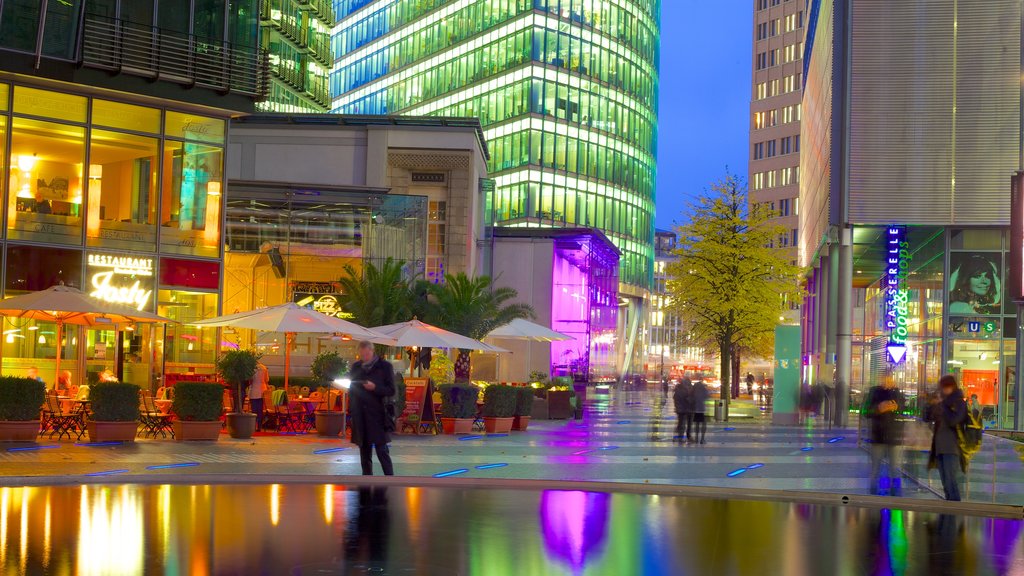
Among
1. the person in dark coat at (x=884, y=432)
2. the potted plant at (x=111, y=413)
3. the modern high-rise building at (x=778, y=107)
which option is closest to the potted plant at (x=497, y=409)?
the potted plant at (x=111, y=413)

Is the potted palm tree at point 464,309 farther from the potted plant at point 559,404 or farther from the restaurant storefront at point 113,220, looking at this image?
the restaurant storefront at point 113,220

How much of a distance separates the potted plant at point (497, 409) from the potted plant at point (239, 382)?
5.94 metres

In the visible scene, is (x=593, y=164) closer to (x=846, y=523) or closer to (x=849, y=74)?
(x=849, y=74)

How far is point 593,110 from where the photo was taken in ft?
329

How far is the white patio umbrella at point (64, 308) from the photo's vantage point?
903 inches

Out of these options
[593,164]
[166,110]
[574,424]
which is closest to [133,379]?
[166,110]

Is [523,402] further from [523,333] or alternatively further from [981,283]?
[981,283]

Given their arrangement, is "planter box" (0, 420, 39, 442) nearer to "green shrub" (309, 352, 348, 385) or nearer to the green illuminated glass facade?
"green shrub" (309, 352, 348, 385)

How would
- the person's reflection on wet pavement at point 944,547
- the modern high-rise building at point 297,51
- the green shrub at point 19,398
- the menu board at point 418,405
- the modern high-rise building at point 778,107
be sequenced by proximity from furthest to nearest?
the modern high-rise building at point 778,107 → the modern high-rise building at point 297,51 → the menu board at point 418,405 → the green shrub at point 19,398 → the person's reflection on wet pavement at point 944,547

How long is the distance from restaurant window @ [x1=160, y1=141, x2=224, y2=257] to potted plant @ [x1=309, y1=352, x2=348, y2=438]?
6.36 m

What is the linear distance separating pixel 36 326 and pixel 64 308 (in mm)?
6017

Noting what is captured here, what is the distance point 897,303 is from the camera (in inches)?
1770

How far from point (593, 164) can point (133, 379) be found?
7372 cm

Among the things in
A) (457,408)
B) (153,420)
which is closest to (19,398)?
(153,420)
